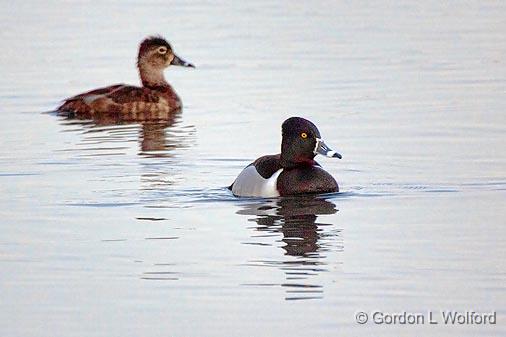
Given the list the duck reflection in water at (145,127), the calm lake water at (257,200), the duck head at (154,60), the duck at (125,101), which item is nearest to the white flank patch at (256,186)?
the calm lake water at (257,200)

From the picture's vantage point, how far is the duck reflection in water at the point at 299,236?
10828 mm

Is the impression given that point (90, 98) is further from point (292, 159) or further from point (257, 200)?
point (257, 200)

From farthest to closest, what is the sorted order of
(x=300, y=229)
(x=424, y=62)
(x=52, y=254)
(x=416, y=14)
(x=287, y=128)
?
(x=416, y=14), (x=424, y=62), (x=287, y=128), (x=300, y=229), (x=52, y=254)

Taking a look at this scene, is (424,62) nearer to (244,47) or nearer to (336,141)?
(244,47)

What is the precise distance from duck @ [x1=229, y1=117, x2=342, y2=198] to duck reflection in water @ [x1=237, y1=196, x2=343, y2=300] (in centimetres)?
12

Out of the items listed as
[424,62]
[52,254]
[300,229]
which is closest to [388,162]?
[300,229]

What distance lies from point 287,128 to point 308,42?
483 inches

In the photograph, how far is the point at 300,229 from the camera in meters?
12.8

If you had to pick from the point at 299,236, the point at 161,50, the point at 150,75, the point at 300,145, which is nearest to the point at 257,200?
the point at 300,145

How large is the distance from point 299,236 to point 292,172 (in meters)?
1.91

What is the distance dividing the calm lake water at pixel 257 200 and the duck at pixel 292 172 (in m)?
0.13

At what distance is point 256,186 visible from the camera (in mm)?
14312

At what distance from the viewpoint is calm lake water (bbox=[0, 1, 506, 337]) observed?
10266mm

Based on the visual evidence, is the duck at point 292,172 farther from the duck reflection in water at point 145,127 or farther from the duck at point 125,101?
the duck at point 125,101
